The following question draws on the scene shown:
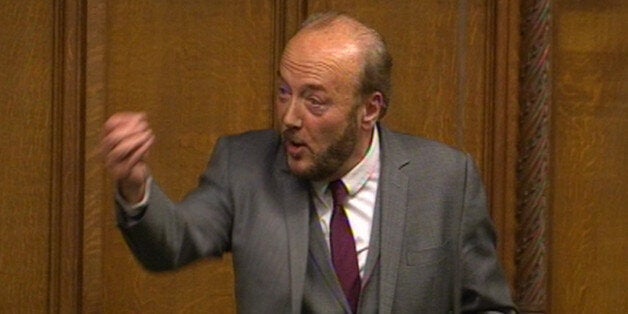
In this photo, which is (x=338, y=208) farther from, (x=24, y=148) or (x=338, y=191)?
(x=24, y=148)

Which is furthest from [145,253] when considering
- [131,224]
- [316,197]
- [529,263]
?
[529,263]

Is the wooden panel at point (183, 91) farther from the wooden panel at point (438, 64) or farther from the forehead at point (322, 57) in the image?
the forehead at point (322, 57)

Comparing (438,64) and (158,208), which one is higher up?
(438,64)

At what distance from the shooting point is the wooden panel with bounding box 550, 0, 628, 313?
11.4 ft

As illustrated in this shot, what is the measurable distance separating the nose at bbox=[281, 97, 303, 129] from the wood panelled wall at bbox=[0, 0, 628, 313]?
0.71 metres

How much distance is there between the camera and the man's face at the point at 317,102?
2680 mm

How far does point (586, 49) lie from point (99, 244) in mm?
1100

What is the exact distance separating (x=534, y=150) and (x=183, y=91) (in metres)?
0.74

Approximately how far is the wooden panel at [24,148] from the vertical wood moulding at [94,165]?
3.0 inches

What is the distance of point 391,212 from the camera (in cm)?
275

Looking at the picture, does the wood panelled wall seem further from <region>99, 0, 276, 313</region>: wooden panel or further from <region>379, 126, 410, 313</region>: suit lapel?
<region>379, 126, 410, 313</region>: suit lapel

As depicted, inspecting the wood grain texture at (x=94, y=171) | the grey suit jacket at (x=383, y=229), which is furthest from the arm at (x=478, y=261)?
the wood grain texture at (x=94, y=171)

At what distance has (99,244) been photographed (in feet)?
11.0

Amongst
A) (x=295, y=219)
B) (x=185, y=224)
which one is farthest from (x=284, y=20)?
(x=185, y=224)
